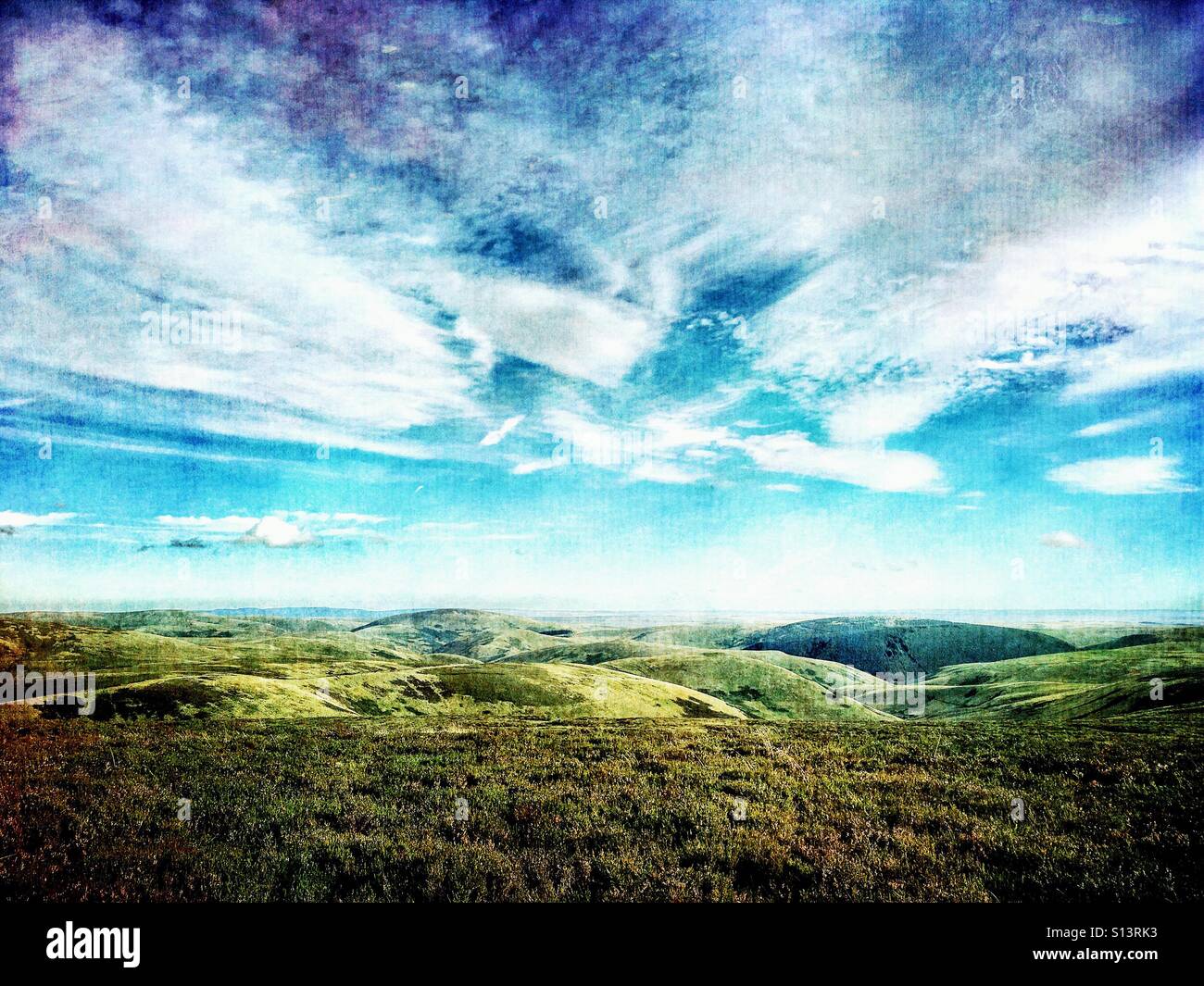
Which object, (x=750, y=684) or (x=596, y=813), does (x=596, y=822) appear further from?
(x=750, y=684)

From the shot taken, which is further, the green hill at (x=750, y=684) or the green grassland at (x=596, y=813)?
the green hill at (x=750, y=684)

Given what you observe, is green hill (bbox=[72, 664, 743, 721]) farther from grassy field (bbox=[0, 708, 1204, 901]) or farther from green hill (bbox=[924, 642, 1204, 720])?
green hill (bbox=[924, 642, 1204, 720])

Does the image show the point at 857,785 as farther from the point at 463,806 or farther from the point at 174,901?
the point at 174,901

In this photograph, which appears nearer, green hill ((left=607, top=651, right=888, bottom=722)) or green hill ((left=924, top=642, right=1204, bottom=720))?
green hill ((left=924, top=642, right=1204, bottom=720))

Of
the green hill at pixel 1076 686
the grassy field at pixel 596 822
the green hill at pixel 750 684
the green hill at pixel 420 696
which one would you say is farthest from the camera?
the green hill at pixel 750 684

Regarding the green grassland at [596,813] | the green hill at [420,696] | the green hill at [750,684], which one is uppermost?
the green grassland at [596,813]

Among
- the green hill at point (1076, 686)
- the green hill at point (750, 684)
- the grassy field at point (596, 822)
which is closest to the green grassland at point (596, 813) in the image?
the grassy field at point (596, 822)

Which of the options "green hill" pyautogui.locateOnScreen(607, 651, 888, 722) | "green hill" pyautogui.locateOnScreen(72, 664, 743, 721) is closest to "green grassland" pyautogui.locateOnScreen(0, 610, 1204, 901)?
"green hill" pyautogui.locateOnScreen(72, 664, 743, 721)

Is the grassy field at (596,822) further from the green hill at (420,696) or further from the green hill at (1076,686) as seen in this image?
the green hill at (1076,686)
